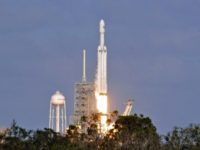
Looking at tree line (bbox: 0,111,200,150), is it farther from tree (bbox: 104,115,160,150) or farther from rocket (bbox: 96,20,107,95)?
rocket (bbox: 96,20,107,95)

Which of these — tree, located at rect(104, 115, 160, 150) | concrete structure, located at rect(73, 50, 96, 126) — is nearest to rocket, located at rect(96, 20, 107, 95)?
concrete structure, located at rect(73, 50, 96, 126)

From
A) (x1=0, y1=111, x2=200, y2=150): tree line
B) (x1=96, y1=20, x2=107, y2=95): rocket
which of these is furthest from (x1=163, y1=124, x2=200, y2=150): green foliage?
(x1=96, y1=20, x2=107, y2=95): rocket

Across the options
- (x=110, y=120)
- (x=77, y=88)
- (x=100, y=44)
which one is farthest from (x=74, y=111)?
(x=110, y=120)

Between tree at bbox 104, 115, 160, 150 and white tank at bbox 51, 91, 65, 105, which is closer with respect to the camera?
tree at bbox 104, 115, 160, 150

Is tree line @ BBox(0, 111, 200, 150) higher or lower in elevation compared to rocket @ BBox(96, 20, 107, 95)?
lower

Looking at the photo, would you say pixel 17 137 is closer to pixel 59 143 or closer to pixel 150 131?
pixel 59 143

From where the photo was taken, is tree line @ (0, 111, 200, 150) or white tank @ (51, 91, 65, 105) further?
white tank @ (51, 91, 65, 105)

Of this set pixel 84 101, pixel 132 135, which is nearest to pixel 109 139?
pixel 132 135

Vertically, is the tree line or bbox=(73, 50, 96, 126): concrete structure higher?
bbox=(73, 50, 96, 126): concrete structure

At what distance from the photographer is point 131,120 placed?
11662cm

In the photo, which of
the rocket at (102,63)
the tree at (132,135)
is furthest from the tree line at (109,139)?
the rocket at (102,63)

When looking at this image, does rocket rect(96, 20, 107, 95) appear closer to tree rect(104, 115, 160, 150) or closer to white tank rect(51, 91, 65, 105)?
white tank rect(51, 91, 65, 105)

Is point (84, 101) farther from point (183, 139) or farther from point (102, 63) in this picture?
point (183, 139)

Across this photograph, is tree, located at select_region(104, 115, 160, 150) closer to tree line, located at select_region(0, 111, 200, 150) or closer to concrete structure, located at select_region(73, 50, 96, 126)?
tree line, located at select_region(0, 111, 200, 150)
